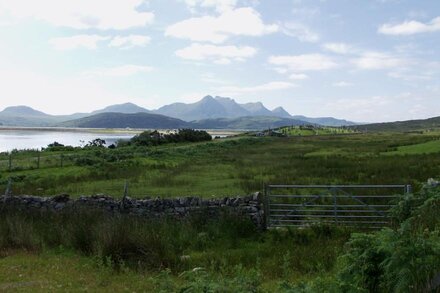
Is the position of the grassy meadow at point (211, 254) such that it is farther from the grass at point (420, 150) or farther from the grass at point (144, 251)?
the grass at point (420, 150)

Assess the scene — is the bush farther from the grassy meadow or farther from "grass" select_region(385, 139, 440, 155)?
the grassy meadow

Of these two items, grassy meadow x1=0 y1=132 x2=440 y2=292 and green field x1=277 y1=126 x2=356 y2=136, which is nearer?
grassy meadow x1=0 y1=132 x2=440 y2=292

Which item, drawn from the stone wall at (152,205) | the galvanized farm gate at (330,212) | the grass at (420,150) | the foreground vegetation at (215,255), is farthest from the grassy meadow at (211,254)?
the grass at (420,150)

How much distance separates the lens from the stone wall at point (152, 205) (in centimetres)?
1476

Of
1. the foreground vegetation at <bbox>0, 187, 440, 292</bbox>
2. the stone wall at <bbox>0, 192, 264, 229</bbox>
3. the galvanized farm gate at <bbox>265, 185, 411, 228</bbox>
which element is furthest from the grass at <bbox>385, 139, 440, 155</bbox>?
the foreground vegetation at <bbox>0, 187, 440, 292</bbox>

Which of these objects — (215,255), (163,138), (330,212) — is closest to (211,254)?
(215,255)

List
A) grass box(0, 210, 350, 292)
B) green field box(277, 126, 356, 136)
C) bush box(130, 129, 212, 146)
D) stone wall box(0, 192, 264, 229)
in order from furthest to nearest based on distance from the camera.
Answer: green field box(277, 126, 356, 136) < bush box(130, 129, 212, 146) < stone wall box(0, 192, 264, 229) < grass box(0, 210, 350, 292)

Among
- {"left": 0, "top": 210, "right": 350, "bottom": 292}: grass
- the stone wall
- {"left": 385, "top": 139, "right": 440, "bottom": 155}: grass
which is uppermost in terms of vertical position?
{"left": 385, "top": 139, "right": 440, "bottom": 155}: grass

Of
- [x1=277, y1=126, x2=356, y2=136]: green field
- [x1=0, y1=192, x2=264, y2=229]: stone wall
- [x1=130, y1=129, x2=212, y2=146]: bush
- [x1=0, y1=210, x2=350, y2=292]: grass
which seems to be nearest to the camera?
[x1=0, y1=210, x2=350, y2=292]: grass

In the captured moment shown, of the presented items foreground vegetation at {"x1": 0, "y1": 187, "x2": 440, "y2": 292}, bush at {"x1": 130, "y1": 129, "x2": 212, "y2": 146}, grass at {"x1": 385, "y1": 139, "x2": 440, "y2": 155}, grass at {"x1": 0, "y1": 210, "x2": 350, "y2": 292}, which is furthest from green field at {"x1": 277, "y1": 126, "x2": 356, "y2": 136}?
foreground vegetation at {"x1": 0, "y1": 187, "x2": 440, "y2": 292}

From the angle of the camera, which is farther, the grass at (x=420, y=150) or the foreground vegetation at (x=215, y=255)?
the grass at (x=420, y=150)

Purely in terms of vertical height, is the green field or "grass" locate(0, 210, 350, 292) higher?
the green field

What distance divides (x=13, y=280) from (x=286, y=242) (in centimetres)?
696

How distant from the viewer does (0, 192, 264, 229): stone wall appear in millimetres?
14758
